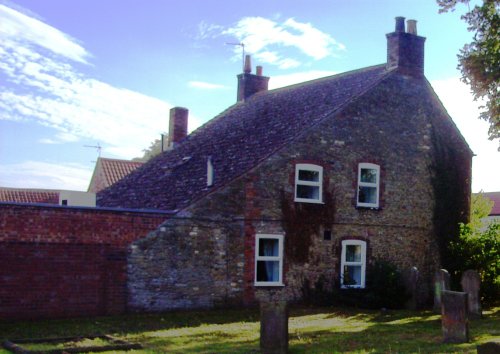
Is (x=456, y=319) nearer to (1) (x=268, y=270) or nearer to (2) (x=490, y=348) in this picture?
(2) (x=490, y=348)

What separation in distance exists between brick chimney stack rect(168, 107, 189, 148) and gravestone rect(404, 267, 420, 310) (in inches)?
599

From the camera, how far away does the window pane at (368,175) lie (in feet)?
86.4

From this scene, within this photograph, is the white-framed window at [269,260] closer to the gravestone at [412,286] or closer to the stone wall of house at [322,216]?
the stone wall of house at [322,216]

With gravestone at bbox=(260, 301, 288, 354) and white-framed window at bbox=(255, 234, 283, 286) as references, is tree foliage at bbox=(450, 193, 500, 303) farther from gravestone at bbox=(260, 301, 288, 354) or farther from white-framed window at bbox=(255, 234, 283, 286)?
gravestone at bbox=(260, 301, 288, 354)

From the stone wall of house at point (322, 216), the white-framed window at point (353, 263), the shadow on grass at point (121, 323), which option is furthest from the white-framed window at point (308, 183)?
A: the shadow on grass at point (121, 323)

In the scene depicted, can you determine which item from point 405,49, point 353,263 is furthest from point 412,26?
point 353,263

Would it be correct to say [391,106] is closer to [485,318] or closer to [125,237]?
[485,318]

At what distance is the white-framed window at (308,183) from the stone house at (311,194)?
0.04 meters

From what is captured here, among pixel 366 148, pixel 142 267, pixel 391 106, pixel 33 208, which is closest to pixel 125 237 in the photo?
pixel 142 267

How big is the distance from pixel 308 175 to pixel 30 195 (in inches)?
1252

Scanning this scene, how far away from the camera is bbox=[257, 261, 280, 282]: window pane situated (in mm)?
A: 23609

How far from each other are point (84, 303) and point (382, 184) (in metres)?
12.6

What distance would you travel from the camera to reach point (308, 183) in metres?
24.7

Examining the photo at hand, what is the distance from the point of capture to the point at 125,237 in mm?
20656
